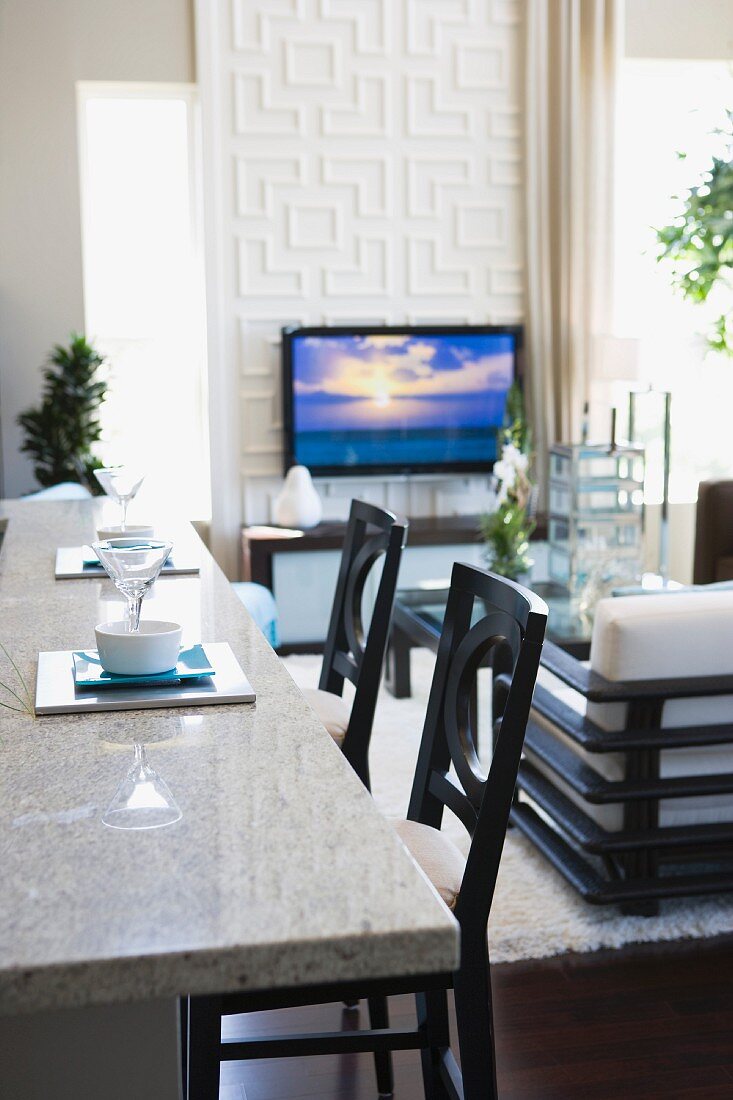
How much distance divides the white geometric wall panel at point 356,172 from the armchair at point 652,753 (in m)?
3.40

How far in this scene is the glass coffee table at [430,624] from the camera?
150 inches

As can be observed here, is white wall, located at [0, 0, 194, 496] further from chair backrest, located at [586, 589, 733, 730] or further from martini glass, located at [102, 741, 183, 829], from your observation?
martini glass, located at [102, 741, 183, 829]

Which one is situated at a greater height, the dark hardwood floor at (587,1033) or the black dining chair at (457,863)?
the black dining chair at (457,863)

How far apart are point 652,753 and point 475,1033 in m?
1.16

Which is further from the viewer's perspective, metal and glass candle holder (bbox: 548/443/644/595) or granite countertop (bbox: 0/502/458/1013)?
metal and glass candle holder (bbox: 548/443/644/595)

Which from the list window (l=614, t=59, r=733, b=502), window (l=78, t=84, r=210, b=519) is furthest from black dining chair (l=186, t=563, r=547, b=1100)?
window (l=614, t=59, r=733, b=502)

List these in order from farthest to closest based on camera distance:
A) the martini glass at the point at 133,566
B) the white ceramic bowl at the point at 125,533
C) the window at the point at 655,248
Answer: the window at the point at 655,248
the white ceramic bowl at the point at 125,533
the martini glass at the point at 133,566

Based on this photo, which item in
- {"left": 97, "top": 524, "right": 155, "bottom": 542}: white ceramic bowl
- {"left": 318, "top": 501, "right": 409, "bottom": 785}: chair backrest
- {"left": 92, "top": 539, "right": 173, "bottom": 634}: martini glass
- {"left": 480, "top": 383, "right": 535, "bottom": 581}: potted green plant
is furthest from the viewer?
{"left": 480, "top": 383, "right": 535, "bottom": 581}: potted green plant

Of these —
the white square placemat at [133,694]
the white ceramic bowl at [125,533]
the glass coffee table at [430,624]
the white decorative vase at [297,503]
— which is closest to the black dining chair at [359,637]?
the white ceramic bowl at [125,533]

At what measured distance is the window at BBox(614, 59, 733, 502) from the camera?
6031mm

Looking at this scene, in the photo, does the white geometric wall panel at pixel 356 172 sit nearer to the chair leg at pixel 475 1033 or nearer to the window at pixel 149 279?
the window at pixel 149 279

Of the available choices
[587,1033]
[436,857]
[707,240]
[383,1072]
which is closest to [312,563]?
[707,240]

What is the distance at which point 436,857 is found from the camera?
5.36 ft

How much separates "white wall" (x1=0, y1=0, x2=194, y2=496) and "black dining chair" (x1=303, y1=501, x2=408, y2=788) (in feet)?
11.8
